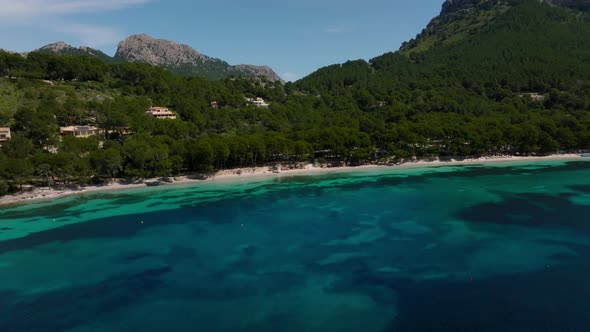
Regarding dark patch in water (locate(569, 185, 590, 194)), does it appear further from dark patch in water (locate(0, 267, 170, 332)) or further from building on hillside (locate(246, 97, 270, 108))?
building on hillside (locate(246, 97, 270, 108))

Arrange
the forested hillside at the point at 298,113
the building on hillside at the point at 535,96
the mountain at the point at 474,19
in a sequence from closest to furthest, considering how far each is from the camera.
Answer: the forested hillside at the point at 298,113 < the building on hillside at the point at 535,96 < the mountain at the point at 474,19

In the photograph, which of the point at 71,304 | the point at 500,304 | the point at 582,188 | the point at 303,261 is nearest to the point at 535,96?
the point at 582,188

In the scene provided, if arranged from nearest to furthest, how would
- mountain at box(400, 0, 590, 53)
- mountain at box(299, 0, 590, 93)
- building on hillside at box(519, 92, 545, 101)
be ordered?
1. building on hillside at box(519, 92, 545, 101)
2. mountain at box(299, 0, 590, 93)
3. mountain at box(400, 0, 590, 53)

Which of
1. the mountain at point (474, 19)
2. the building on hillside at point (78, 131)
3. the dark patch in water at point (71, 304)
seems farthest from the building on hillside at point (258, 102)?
the mountain at point (474, 19)

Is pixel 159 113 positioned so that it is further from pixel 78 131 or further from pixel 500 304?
pixel 500 304

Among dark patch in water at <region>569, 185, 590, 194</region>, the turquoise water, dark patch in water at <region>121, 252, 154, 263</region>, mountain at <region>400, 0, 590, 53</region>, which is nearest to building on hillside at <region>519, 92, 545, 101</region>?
mountain at <region>400, 0, 590, 53</region>

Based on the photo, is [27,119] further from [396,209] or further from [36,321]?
[396,209]

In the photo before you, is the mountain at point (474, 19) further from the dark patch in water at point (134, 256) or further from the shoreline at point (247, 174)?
the dark patch in water at point (134, 256)
